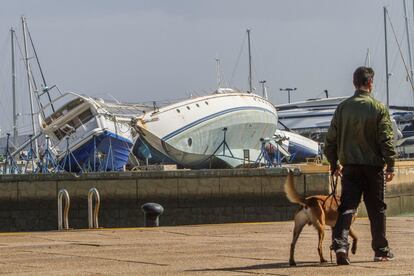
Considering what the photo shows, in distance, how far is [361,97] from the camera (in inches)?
431

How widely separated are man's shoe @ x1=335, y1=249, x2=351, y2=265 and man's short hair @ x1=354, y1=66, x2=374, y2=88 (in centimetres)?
161

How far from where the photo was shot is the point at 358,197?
36.2ft

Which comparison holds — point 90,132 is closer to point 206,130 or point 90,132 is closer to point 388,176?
point 206,130

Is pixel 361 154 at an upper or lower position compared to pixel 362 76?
lower

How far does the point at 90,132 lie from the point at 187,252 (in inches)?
1363

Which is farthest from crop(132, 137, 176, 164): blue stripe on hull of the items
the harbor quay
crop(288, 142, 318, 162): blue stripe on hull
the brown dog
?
the brown dog

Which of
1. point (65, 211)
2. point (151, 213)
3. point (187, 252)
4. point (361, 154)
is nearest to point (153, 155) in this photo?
point (65, 211)

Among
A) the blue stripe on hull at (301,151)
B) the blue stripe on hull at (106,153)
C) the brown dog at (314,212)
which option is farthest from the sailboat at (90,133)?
the brown dog at (314,212)

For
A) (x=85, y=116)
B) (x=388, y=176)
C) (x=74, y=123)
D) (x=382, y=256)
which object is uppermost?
(x=85, y=116)

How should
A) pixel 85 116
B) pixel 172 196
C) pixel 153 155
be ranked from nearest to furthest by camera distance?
pixel 172 196 → pixel 153 155 → pixel 85 116

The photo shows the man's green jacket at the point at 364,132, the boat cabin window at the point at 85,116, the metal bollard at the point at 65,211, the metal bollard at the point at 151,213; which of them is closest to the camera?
the man's green jacket at the point at 364,132

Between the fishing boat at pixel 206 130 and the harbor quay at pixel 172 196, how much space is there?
10.4 m

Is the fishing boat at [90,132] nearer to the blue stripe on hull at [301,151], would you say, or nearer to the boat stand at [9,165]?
the boat stand at [9,165]

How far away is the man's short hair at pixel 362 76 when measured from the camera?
11.0 m
